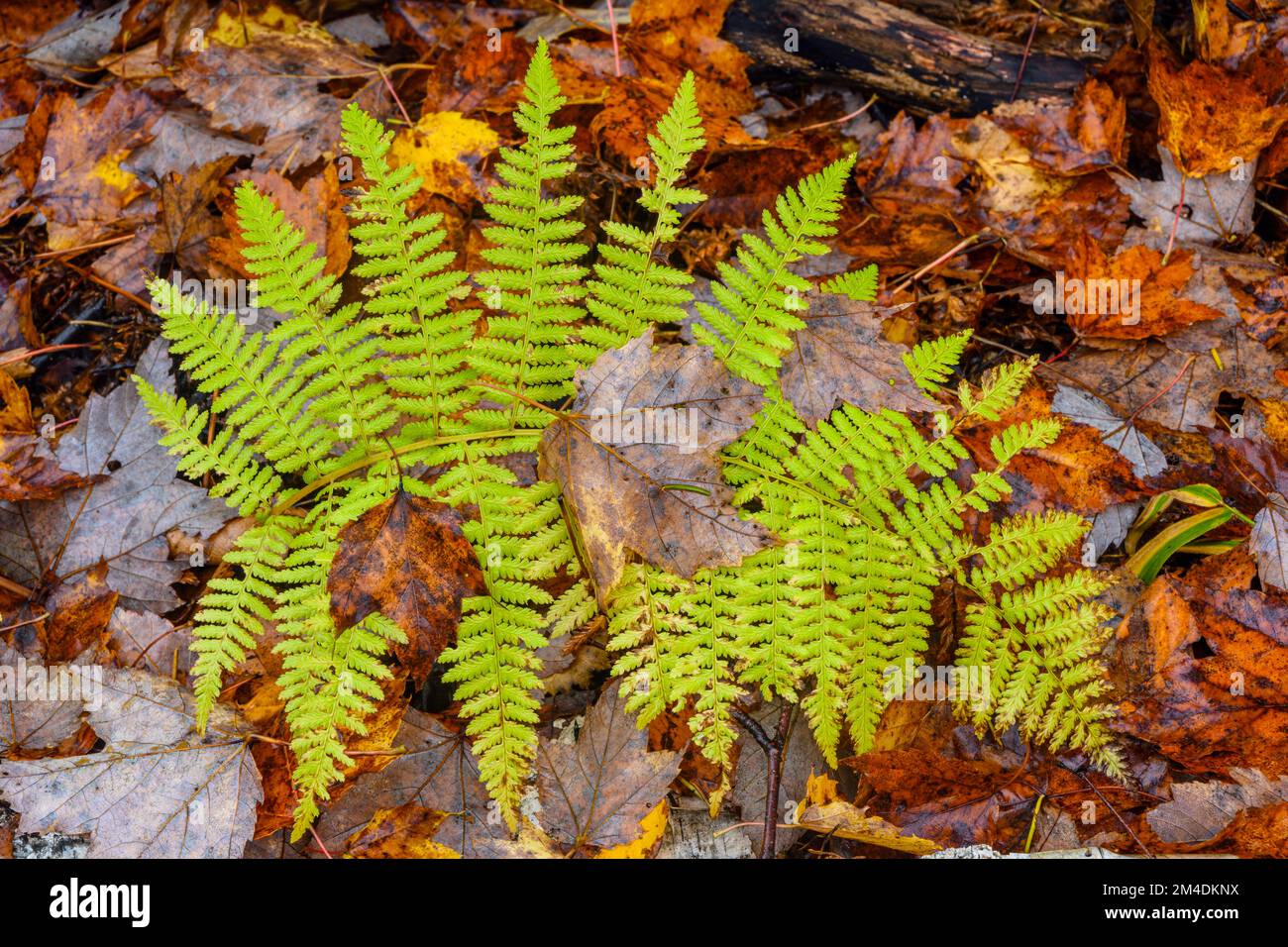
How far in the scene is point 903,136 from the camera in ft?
12.3

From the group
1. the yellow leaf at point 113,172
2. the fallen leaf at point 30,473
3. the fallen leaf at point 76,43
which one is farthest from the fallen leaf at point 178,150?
the fallen leaf at point 30,473

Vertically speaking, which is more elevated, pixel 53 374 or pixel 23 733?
pixel 53 374

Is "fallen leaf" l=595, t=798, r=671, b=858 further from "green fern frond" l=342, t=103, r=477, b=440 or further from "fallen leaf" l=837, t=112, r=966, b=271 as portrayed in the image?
"fallen leaf" l=837, t=112, r=966, b=271

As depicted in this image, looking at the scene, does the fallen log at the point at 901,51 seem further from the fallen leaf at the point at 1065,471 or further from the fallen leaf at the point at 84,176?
the fallen leaf at the point at 84,176

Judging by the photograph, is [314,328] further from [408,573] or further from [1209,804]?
[1209,804]

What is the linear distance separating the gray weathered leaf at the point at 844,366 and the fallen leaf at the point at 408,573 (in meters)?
1.24

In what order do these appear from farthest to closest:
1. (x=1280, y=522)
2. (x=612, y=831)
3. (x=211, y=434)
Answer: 1. (x=211, y=434)
2. (x=1280, y=522)
3. (x=612, y=831)

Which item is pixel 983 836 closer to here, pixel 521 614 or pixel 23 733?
pixel 521 614

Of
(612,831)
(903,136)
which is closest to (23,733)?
(612,831)

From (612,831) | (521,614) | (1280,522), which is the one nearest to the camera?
(521,614)

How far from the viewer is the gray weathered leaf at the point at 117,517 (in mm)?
3350

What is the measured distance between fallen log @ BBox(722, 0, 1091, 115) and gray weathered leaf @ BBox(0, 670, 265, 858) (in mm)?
3306

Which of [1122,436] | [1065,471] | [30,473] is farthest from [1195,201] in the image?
[30,473]
